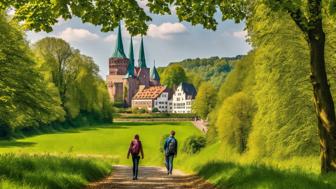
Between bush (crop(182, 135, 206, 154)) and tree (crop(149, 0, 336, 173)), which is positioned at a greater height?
tree (crop(149, 0, 336, 173))

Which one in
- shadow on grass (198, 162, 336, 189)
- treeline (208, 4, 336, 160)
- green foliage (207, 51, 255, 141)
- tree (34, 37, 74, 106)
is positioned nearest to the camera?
shadow on grass (198, 162, 336, 189)

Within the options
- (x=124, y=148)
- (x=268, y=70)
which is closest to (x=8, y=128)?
(x=124, y=148)

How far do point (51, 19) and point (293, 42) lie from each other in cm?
1840

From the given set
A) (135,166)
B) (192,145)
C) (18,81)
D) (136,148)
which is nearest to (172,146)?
(136,148)

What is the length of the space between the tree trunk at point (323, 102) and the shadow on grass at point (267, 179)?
844 mm

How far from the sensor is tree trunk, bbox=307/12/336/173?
12953mm

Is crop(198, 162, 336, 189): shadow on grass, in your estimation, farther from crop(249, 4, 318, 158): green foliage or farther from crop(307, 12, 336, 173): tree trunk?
crop(249, 4, 318, 158): green foliage

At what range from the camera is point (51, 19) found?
12.5 metres

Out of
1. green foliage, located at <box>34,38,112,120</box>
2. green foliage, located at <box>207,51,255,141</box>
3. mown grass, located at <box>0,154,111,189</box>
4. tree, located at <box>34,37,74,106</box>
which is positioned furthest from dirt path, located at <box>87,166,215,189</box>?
tree, located at <box>34,37,74,106</box>

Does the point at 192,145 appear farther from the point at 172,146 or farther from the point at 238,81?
the point at 172,146

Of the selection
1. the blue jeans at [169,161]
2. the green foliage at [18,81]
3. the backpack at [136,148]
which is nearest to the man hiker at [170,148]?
the blue jeans at [169,161]

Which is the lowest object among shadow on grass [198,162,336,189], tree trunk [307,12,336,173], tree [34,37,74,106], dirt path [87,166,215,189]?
dirt path [87,166,215,189]

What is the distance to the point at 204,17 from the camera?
13547 millimetres

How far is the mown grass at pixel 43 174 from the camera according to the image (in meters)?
10.6
